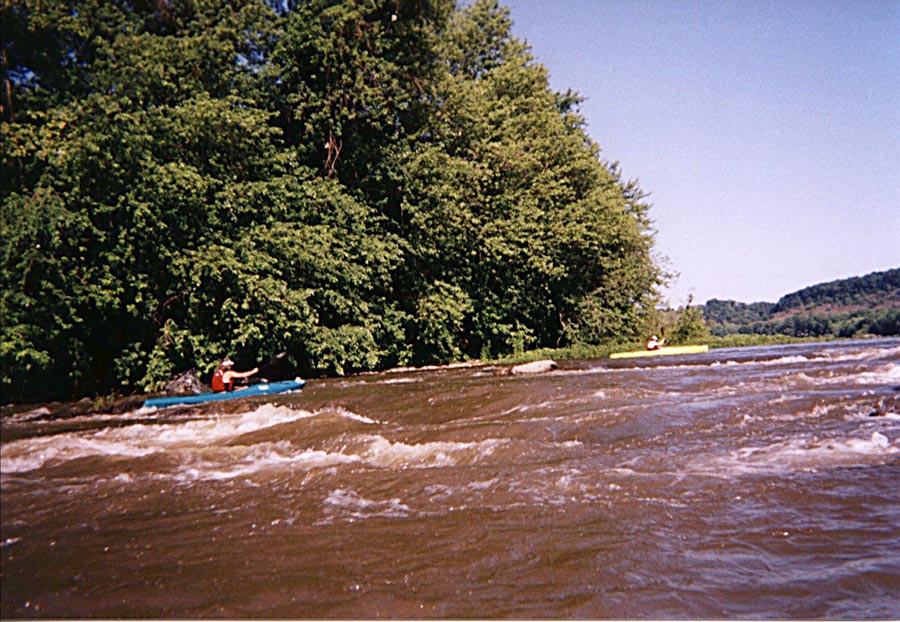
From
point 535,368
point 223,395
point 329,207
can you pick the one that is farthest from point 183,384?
point 535,368

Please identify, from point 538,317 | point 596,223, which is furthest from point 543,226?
point 538,317

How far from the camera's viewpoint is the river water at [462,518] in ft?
7.97

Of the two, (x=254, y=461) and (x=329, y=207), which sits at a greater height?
(x=329, y=207)

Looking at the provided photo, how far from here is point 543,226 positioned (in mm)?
22906

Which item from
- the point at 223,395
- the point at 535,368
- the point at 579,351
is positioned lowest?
the point at 535,368

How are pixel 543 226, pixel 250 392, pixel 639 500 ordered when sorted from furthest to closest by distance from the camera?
pixel 543 226
pixel 250 392
pixel 639 500

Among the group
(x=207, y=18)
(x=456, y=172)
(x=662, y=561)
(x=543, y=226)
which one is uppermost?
(x=207, y=18)

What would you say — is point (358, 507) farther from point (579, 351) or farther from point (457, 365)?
point (579, 351)

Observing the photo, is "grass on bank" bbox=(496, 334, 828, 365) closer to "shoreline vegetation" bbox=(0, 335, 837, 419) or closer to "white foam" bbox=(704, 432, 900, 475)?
"shoreline vegetation" bbox=(0, 335, 837, 419)

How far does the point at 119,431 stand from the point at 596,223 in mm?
20886

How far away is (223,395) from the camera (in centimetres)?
1112

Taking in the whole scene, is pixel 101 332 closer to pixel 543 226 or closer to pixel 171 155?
pixel 171 155

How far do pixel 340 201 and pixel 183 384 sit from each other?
684 cm

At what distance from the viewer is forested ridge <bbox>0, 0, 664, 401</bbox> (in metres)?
12.8
